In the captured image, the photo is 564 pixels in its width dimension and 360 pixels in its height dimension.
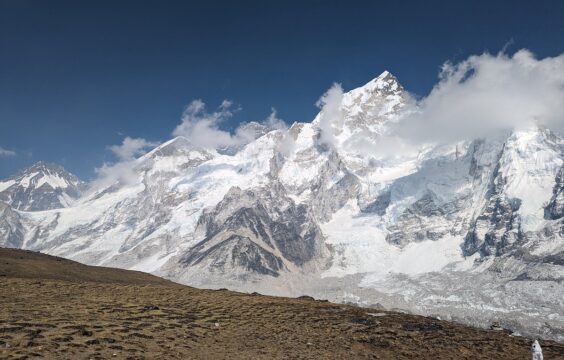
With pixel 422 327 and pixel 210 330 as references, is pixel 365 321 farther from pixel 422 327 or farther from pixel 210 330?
pixel 210 330

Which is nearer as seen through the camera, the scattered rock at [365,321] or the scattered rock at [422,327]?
the scattered rock at [422,327]

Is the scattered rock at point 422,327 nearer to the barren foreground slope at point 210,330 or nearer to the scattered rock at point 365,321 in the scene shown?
the barren foreground slope at point 210,330

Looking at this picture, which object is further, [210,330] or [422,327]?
[422,327]

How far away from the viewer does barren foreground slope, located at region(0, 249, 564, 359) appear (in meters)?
25.3

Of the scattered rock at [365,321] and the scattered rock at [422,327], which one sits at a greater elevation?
the scattered rock at [365,321]

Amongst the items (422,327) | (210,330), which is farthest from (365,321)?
(210,330)

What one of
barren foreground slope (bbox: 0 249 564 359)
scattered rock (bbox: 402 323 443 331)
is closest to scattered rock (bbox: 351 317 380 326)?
barren foreground slope (bbox: 0 249 564 359)

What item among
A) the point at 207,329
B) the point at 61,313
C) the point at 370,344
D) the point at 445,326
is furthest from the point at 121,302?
the point at 445,326

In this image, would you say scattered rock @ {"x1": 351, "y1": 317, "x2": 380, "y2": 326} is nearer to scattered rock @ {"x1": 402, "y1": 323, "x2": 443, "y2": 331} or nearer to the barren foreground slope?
the barren foreground slope

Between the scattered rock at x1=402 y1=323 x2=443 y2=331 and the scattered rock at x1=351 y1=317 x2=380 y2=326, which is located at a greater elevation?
the scattered rock at x1=351 y1=317 x2=380 y2=326

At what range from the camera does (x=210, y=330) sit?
30906 mm

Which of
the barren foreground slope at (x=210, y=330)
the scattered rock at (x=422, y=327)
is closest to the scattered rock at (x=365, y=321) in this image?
the barren foreground slope at (x=210, y=330)

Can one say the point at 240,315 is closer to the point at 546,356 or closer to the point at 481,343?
the point at 481,343

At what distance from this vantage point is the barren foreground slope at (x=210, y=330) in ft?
83.1
